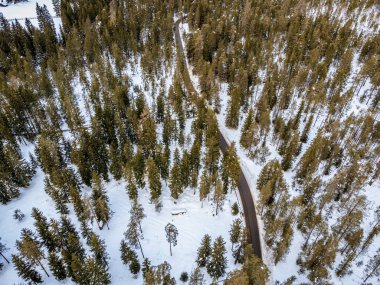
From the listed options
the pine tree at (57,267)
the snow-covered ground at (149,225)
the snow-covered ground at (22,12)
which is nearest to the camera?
the pine tree at (57,267)

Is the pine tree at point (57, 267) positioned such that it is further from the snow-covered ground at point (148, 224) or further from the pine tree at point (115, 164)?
the pine tree at point (115, 164)

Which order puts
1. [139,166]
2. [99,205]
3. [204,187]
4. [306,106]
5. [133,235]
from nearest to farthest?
1. [133,235]
2. [99,205]
3. [204,187]
4. [139,166]
5. [306,106]

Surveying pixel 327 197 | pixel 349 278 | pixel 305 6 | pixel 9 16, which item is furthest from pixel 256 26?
pixel 9 16

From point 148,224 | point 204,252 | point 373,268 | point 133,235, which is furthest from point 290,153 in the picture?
point 133,235

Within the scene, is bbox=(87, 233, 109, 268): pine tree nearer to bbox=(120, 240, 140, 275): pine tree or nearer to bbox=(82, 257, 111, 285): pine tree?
bbox=(82, 257, 111, 285): pine tree

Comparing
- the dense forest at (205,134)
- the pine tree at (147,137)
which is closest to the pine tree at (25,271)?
the dense forest at (205,134)

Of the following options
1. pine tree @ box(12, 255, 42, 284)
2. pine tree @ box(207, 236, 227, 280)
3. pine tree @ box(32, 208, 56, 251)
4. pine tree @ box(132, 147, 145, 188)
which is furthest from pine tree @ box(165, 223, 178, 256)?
pine tree @ box(12, 255, 42, 284)

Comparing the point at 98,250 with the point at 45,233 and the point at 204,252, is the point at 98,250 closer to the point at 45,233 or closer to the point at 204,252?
the point at 45,233
